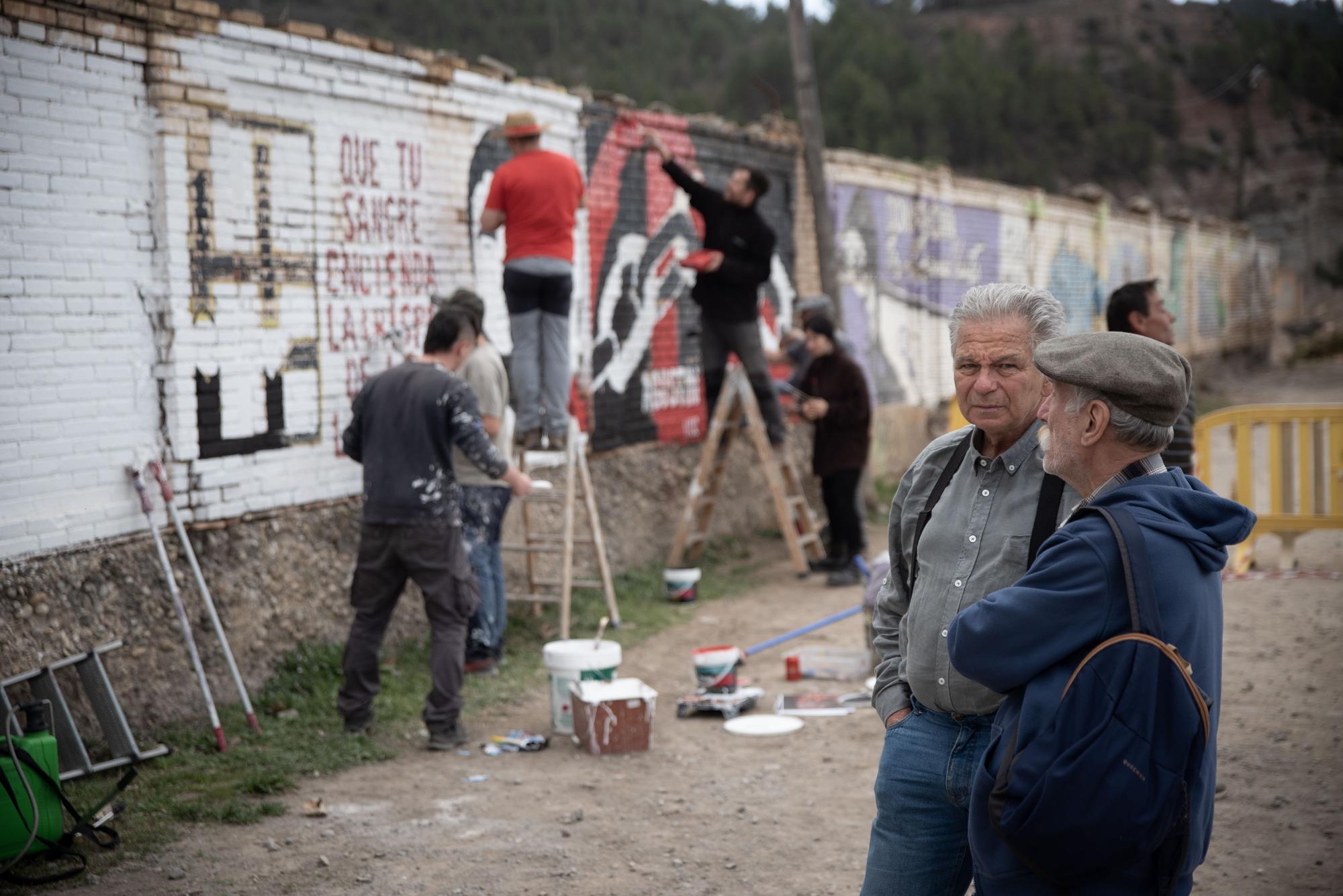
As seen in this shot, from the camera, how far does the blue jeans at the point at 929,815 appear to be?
2.69m

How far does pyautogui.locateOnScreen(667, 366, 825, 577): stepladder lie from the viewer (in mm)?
9930

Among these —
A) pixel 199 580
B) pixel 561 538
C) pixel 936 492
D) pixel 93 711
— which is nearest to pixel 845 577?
pixel 561 538

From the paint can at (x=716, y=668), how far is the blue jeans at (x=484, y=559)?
4.25 ft

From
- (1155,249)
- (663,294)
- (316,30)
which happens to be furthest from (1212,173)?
(316,30)

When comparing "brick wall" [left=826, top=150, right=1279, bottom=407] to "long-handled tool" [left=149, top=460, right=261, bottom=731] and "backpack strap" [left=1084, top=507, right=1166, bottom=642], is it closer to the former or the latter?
"long-handled tool" [left=149, top=460, right=261, bottom=731]

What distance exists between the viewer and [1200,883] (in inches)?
175

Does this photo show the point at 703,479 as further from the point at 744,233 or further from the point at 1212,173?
the point at 1212,173

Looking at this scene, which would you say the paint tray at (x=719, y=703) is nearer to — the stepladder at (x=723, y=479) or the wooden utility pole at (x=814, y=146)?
the stepladder at (x=723, y=479)

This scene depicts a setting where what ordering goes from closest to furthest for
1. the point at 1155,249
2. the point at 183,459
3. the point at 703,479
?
the point at 183,459 < the point at 703,479 < the point at 1155,249

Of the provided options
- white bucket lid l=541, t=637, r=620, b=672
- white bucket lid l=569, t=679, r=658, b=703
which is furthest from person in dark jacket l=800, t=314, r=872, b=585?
white bucket lid l=569, t=679, r=658, b=703

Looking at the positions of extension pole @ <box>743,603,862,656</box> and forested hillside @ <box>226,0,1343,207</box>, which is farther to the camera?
forested hillside @ <box>226,0,1343,207</box>

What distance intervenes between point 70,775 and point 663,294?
643 centimetres

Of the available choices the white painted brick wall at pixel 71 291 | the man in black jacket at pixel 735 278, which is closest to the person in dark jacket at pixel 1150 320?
the man in black jacket at pixel 735 278

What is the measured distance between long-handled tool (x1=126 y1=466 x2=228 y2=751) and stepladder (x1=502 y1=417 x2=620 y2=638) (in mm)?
2320
